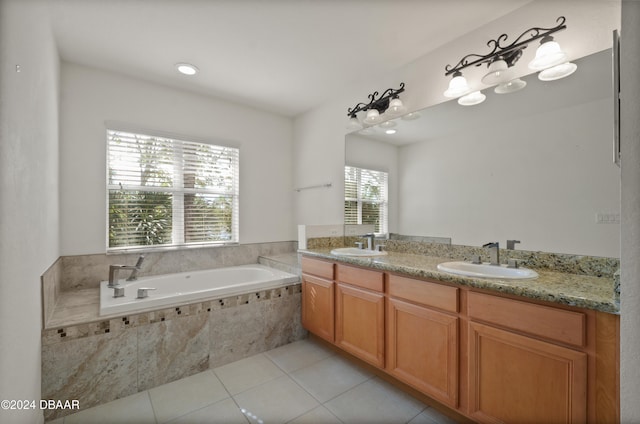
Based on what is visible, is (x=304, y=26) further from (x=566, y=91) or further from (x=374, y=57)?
(x=566, y=91)

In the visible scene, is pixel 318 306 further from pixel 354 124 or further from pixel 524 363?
pixel 354 124

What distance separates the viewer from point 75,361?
177 cm

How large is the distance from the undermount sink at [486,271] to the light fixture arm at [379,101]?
4.98ft

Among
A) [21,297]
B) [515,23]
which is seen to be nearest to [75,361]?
[21,297]

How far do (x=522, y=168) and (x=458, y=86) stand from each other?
73 cm

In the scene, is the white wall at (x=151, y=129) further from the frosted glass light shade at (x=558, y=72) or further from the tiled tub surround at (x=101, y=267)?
the frosted glass light shade at (x=558, y=72)

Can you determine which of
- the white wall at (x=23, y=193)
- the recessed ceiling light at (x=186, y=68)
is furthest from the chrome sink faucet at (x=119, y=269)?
the recessed ceiling light at (x=186, y=68)

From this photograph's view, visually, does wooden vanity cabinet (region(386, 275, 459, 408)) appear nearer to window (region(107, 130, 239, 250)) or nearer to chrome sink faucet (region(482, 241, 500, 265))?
chrome sink faucet (region(482, 241, 500, 265))

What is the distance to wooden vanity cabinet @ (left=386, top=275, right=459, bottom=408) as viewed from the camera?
158cm

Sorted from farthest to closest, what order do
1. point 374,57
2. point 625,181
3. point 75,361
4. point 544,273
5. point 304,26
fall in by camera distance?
1. point 374,57
2. point 304,26
3. point 75,361
4. point 544,273
5. point 625,181

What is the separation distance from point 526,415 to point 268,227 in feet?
9.61

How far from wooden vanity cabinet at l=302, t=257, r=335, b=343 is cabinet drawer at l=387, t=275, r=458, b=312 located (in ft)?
2.16

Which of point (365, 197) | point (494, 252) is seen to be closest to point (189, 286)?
point (365, 197)

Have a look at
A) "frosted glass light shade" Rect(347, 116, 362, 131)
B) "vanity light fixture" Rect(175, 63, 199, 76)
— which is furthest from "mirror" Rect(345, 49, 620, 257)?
"vanity light fixture" Rect(175, 63, 199, 76)
